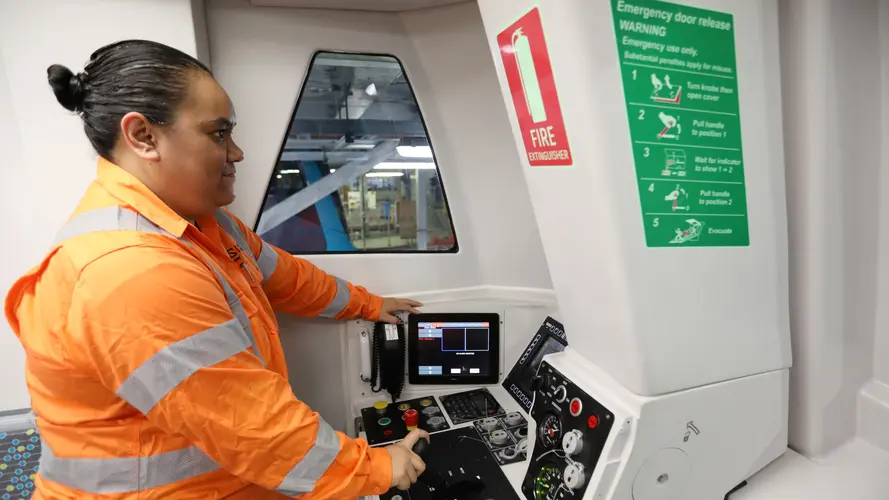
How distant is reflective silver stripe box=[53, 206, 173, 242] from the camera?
35.7 inches

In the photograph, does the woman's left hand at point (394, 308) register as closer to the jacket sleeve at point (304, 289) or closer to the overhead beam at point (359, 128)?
the jacket sleeve at point (304, 289)

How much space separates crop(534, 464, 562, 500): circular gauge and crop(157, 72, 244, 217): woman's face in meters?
1.07

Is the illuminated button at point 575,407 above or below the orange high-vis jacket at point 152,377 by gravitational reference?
below

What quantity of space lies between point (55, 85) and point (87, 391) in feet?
2.17

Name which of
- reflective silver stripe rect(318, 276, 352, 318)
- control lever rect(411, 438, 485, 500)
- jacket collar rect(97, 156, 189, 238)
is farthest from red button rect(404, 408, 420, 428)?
jacket collar rect(97, 156, 189, 238)

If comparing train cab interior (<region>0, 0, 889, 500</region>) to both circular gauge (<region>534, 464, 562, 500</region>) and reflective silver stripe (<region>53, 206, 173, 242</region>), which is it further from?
reflective silver stripe (<region>53, 206, 173, 242</region>)

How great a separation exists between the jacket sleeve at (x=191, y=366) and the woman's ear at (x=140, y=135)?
228 millimetres

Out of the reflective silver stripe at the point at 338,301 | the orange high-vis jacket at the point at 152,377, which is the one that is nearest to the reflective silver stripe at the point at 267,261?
the reflective silver stripe at the point at 338,301

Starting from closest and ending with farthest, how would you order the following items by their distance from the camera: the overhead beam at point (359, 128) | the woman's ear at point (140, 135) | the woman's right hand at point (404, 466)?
the woman's ear at point (140, 135) → the woman's right hand at point (404, 466) → the overhead beam at point (359, 128)

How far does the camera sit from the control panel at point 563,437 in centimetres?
103

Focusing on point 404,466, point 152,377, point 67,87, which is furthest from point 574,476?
point 67,87

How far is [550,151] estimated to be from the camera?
985mm

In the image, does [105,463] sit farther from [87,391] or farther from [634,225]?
[634,225]

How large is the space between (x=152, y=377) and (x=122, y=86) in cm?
60
